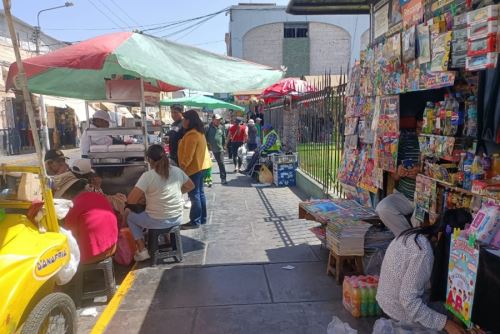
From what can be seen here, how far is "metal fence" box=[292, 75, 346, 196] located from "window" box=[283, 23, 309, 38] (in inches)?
972

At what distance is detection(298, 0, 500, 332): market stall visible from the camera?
2.34m

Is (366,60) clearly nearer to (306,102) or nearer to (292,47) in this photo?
(306,102)

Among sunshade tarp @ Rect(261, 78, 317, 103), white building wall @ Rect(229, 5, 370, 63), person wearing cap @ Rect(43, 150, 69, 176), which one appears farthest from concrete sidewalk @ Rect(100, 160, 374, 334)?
white building wall @ Rect(229, 5, 370, 63)

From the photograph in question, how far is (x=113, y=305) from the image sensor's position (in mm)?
3785

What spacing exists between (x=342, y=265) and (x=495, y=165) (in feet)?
6.13

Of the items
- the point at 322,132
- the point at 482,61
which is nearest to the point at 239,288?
the point at 482,61

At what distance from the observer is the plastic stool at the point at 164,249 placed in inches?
186

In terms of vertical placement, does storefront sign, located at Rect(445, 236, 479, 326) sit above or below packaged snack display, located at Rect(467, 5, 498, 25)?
below

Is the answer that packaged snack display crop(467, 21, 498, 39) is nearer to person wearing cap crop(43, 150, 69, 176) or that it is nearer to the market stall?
the market stall

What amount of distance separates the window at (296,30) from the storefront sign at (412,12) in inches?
1183

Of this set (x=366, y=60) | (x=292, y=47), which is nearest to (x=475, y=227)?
(x=366, y=60)

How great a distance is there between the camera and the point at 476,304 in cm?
220

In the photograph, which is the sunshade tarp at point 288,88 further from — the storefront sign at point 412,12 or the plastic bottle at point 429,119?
the plastic bottle at point 429,119

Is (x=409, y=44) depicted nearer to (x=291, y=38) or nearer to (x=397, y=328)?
(x=397, y=328)
